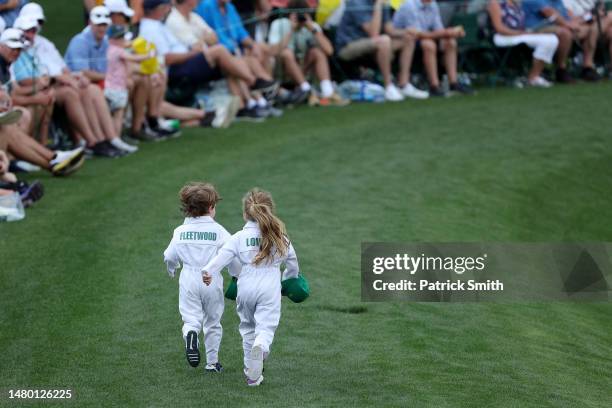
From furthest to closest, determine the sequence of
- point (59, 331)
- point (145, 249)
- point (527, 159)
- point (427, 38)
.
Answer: point (427, 38), point (527, 159), point (145, 249), point (59, 331)

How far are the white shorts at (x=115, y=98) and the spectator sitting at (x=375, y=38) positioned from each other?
4973 millimetres

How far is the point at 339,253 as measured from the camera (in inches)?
421

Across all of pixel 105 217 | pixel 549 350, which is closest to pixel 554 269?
pixel 549 350

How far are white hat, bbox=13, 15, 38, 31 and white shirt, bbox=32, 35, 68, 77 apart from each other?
0.80ft

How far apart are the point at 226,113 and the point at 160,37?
4.38 ft

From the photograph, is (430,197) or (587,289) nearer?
(587,289)

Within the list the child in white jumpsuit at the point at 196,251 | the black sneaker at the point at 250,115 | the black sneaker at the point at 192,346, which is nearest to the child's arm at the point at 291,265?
the child in white jumpsuit at the point at 196,251

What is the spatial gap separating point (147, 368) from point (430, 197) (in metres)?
6.16

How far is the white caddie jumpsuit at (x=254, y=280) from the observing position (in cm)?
684

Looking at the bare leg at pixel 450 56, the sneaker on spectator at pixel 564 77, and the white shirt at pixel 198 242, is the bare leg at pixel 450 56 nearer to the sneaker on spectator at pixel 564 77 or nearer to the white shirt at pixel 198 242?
the sneaker on spectator at pixel 564 77

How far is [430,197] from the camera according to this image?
42.9 feet

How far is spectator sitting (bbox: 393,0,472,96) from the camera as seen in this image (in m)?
18.3

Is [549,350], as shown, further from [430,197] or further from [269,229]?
[430,197]

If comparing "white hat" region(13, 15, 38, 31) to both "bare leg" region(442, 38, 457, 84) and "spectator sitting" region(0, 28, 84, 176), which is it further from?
"bare leg" region(442, 38, 457, 84)
